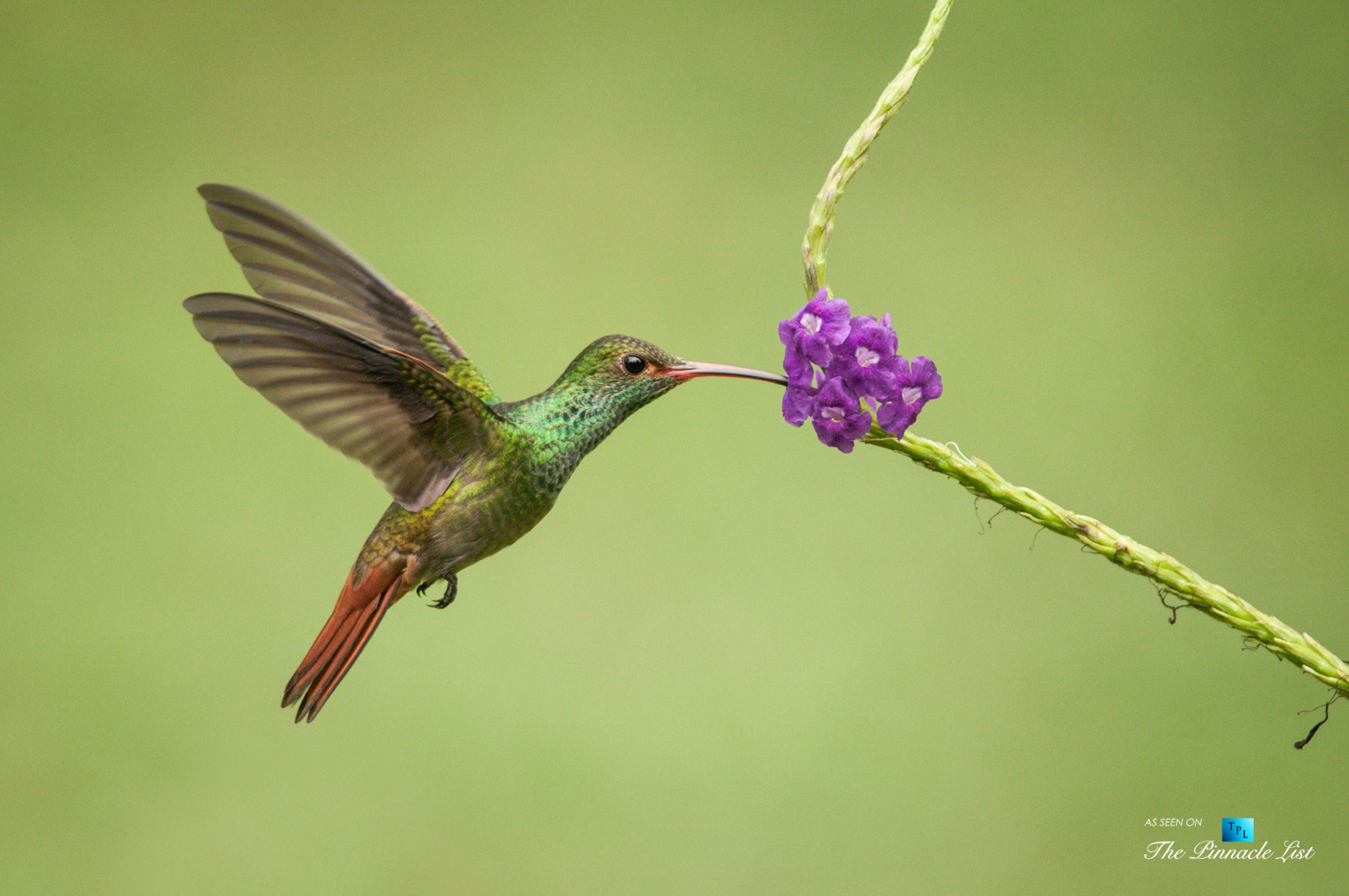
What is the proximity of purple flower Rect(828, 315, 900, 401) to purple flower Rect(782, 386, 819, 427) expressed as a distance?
28 mm

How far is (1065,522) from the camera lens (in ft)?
2.77

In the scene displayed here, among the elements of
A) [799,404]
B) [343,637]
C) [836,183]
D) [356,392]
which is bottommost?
[343,637]

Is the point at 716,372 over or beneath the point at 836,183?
beneath

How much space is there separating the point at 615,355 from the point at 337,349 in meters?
0.26

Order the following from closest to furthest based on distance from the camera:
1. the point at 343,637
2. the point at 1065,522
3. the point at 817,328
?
the point at 817,328 < the point at 1065,522 < the point at 343,637

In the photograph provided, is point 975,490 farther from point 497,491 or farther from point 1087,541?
point 497,491

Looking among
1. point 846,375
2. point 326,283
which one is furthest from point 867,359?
point 326,283

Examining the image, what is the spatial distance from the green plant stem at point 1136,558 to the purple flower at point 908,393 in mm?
56

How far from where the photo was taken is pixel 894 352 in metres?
0.75

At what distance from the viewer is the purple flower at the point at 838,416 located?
0.75 metres

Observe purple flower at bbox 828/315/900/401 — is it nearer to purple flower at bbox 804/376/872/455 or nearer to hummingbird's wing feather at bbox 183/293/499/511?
purple flower at bbox 804/376/872/455

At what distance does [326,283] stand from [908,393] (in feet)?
1.90

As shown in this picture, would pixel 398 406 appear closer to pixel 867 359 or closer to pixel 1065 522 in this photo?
pixel 867 359

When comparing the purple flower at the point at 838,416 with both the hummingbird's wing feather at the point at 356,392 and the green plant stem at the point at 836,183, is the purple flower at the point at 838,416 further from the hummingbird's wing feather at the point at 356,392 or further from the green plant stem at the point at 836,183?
the hummingbird's wing feather at the point at 356,392
